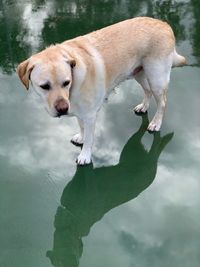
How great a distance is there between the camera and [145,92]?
381 centimetres

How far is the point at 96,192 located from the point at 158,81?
0.92 m

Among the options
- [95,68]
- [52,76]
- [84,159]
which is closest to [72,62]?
[52,76]

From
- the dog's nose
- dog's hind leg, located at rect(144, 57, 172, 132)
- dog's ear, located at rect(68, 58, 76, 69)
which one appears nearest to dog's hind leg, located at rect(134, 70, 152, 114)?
dog's hind leg, located at rect(144, 57, 172, 132)

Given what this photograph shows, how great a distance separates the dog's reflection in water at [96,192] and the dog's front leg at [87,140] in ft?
0.20

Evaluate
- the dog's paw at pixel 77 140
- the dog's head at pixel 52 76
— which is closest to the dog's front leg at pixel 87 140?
the dog's paw at pixel 77 140

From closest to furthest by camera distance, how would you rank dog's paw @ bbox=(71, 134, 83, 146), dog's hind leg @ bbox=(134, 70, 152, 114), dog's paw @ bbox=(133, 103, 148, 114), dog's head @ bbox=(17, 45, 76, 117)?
dog's head @ bbox=(17, 45, 76, 117), dog's paw @ bbox=(71, 134, 83, 146), dog's hind leg @ bbox=(134, 70, 152, 114), dog's paw @ bbox=(133, 103, 148, 114)

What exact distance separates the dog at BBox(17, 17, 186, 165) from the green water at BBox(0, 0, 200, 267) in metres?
0.19

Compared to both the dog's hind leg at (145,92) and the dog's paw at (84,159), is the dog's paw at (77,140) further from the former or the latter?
the dog's hind leg at (145,92)

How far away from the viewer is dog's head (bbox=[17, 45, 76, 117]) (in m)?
2.78

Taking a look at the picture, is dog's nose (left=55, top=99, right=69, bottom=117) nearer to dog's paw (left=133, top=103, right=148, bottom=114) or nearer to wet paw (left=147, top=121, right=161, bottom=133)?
wet paw (left=147, top=121, right=161, bottom=133)

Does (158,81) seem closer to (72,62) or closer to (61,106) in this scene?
(72,62)

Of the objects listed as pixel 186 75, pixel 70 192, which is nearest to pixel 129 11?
pixel 186 75

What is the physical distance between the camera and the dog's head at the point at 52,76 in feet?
9.12

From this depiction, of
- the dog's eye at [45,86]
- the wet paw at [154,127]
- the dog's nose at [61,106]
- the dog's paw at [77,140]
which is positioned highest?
the dog's eye at [45,86]
